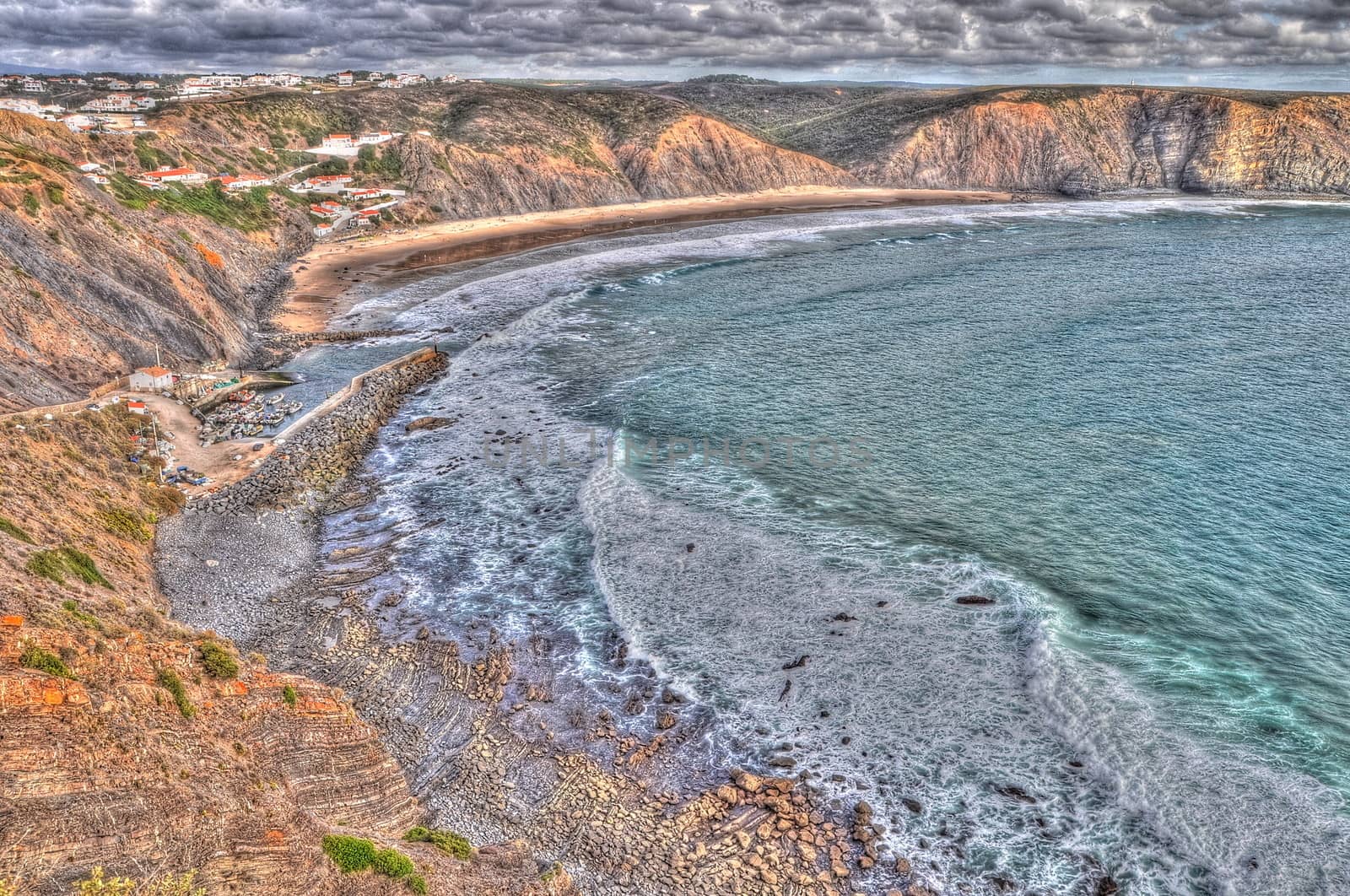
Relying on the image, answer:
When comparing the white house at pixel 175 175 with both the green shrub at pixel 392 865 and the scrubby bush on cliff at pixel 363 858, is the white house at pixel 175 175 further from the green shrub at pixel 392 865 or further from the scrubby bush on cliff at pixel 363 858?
the green shrub at pixel 392 865

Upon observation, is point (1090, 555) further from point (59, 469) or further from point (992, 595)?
point (59, 469)

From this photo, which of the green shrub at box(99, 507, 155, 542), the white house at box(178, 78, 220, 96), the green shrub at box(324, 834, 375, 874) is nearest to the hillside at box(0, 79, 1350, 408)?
the green shrub at box(99, 507, 155, 542)

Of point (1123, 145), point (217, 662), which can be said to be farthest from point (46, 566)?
point (1123, 145)

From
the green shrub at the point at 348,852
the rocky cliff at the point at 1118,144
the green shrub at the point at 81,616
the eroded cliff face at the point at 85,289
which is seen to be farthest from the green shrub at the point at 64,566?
the rocky cliff at the point at 1118,144

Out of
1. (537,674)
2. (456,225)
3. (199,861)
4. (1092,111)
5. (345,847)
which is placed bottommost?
(537,674)

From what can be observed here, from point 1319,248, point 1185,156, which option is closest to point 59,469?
point 1319,248

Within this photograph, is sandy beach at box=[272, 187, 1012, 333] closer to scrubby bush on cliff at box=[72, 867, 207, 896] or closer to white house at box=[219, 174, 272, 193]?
white house at box=[219, 174, 272, 193]
